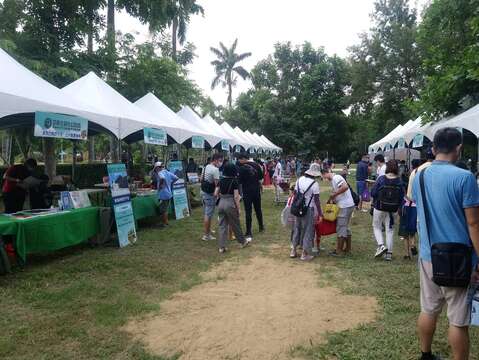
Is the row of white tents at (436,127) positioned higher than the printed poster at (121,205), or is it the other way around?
the row of white tents at (436,127)

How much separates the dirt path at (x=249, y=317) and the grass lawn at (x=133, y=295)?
17 centimetres

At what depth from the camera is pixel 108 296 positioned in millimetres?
4828

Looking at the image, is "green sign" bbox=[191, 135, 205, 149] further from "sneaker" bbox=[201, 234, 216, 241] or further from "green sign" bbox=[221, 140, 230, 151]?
"sneaker" bbox=[201, 234, 216, 241]

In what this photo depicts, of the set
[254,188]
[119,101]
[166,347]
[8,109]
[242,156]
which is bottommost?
[166,347]

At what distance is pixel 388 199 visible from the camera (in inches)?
241

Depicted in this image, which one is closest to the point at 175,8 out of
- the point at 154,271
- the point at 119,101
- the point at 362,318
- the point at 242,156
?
the point at 119,101

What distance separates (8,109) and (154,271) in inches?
126

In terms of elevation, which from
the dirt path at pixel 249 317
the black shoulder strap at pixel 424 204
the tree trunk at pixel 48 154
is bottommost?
the dirt path at pixel 249 317

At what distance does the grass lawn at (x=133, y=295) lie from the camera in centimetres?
350

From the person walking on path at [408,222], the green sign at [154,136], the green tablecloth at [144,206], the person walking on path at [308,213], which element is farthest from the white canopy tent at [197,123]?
the person walking on path at [408,222]

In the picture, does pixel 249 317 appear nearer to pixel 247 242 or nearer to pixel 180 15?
pixel 247 242

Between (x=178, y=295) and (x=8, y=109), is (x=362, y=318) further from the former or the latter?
(x=8, y=109)

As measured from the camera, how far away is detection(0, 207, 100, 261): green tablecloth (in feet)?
17.9

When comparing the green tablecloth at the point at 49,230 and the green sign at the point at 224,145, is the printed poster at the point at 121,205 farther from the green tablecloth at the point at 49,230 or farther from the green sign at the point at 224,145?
the green sign at the point at 224,145
